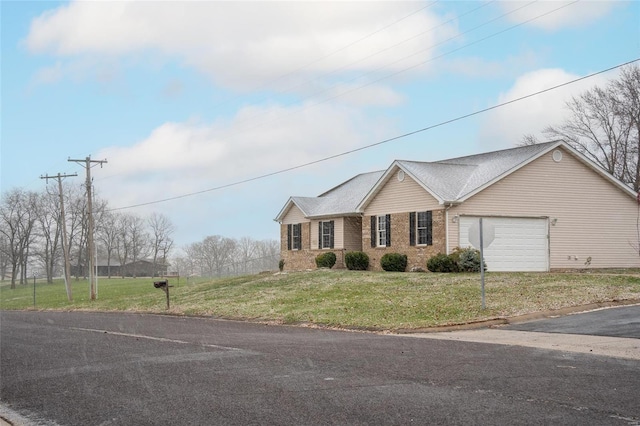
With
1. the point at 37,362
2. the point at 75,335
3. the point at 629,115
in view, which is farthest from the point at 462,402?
the point at 629,115

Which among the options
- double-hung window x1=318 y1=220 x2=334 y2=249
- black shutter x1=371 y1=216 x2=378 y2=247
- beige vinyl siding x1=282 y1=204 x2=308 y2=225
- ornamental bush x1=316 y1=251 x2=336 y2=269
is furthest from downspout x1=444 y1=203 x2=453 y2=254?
beige vinyl siding x1=282 y1=204 x2=308 y2=225

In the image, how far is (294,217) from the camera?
Answer: 45.6 metres

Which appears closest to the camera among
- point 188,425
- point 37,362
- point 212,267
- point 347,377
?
point 188,425

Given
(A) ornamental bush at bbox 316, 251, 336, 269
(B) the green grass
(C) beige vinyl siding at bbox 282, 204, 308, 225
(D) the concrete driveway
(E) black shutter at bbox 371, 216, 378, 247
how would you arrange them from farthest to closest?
(C) beige vinyl siding at bbox 282, 204, 308, 225, (A) ornamental bush at bbox 316, 251, 336, 269, (E) black shutter at bbox 371, 216, 378, 247, (B) the green grass, (D) the concrete driveway

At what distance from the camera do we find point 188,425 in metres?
7.23

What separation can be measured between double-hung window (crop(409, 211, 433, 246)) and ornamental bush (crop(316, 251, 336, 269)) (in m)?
6.99

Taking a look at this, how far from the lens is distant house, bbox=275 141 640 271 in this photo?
32.5m

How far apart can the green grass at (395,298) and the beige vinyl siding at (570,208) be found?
536 cm

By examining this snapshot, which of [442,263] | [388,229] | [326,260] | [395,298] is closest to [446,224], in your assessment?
[442,263]

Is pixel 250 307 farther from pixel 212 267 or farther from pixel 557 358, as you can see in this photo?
pixel 212 267

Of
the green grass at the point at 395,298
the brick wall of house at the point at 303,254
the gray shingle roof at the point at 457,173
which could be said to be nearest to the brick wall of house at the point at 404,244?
the gray shingle roof at the point at 457,173

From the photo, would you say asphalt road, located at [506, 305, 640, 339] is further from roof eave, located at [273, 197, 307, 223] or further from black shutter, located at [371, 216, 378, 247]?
roof eave, located at [273, 197, 307, 223]

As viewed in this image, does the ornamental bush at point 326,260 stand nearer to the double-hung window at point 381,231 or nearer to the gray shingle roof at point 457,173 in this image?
the gray shingle roof at point 457,173

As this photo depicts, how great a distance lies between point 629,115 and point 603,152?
346 centimetres
